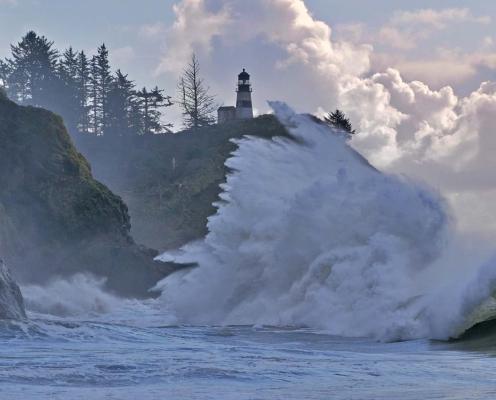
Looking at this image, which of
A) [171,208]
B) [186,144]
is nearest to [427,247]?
[171,208]

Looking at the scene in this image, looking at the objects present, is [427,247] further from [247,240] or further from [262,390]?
[262,390]

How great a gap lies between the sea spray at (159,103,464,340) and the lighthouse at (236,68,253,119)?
6348cm

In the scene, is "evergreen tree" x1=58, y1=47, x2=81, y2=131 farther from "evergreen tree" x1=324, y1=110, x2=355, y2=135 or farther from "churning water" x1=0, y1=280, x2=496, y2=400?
"churning water" x1=0, y1=280, x2=496, y2=400

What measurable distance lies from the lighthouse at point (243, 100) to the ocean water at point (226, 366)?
255 ft

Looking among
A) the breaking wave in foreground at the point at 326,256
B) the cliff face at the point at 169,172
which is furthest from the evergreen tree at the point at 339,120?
the breaking wave in foreground at the point at 326,256

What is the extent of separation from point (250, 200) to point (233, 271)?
114 inches

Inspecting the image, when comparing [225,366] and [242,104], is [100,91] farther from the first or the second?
[225,366]

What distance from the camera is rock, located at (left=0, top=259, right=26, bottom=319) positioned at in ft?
87.9

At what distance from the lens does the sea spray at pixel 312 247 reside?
31312mm

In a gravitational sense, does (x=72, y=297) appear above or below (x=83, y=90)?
below

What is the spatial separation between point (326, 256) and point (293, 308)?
190cm

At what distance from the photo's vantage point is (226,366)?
808 inches

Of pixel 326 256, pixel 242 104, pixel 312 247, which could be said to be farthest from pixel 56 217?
pixel 242 104

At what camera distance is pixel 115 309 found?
1688 inches
